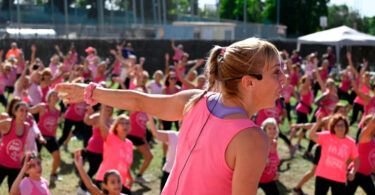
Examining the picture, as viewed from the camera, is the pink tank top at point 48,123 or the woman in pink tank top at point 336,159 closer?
the woman in pink tank top at point 336,159

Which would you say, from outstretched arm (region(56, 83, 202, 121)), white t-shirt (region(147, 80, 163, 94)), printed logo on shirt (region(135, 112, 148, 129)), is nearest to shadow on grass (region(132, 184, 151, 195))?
printed logo on shirt (region(135, 112, 148, 129))

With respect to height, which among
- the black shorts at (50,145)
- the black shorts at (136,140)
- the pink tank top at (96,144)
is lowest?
the black shorts at (136,140)

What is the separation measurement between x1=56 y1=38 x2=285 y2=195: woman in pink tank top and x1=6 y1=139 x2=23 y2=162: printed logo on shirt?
5.06 m

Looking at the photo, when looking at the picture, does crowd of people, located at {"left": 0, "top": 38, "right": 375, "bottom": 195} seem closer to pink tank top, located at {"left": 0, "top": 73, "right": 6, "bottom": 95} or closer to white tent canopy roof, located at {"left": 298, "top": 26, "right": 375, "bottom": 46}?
pink tank top, located at {"left": 0, "top": 73, "right": 6, "bottom": 95}

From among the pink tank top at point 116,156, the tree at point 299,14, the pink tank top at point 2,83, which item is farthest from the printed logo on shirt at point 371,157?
the tree at point 299,14

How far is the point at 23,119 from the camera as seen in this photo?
6.77 meters

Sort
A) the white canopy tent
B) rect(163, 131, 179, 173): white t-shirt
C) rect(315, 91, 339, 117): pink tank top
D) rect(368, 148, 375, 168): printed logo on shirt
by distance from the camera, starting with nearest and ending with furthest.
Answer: rect(163, 131, 179, 173): white t-shirt → rect(368, 148, 375, 168): printed logo on shirt → rect(315, 91, 339, 117): pink tank top → the white canopy tent

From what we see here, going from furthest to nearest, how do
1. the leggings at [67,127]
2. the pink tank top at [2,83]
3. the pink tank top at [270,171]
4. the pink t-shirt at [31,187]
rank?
the pink tank top at [2,83], the leggings at [67,127], the pink tank top at [270,171], the pink t-shirt at [31,187]

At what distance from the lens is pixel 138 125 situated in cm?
889

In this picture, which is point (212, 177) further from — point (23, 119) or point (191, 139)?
point (23, 119)

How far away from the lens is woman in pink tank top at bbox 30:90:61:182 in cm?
819

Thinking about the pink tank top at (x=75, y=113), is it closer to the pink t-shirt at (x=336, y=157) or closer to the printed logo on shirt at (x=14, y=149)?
the printed logo on shirt at (x=14, y=149)

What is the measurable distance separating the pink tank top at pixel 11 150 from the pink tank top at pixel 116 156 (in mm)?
1122

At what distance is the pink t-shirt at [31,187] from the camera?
5.27 meters
